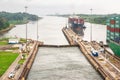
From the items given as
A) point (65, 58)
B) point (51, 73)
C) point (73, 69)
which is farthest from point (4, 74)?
point (65, 58)

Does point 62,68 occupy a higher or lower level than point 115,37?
lower

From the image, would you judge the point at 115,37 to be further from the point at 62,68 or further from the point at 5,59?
the point at 5,59

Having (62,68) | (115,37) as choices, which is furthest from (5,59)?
(115,37)

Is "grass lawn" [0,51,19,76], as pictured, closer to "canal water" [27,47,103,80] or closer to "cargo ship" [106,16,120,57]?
"canal water" [27,47,103,80]

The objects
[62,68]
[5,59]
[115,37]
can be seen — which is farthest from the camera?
[115,37]

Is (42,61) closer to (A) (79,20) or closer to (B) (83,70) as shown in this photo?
(B) (83,70)

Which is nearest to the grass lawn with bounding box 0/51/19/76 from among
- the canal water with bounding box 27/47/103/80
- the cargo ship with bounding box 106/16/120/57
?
the canal water with bounding box 27/47/103/80
